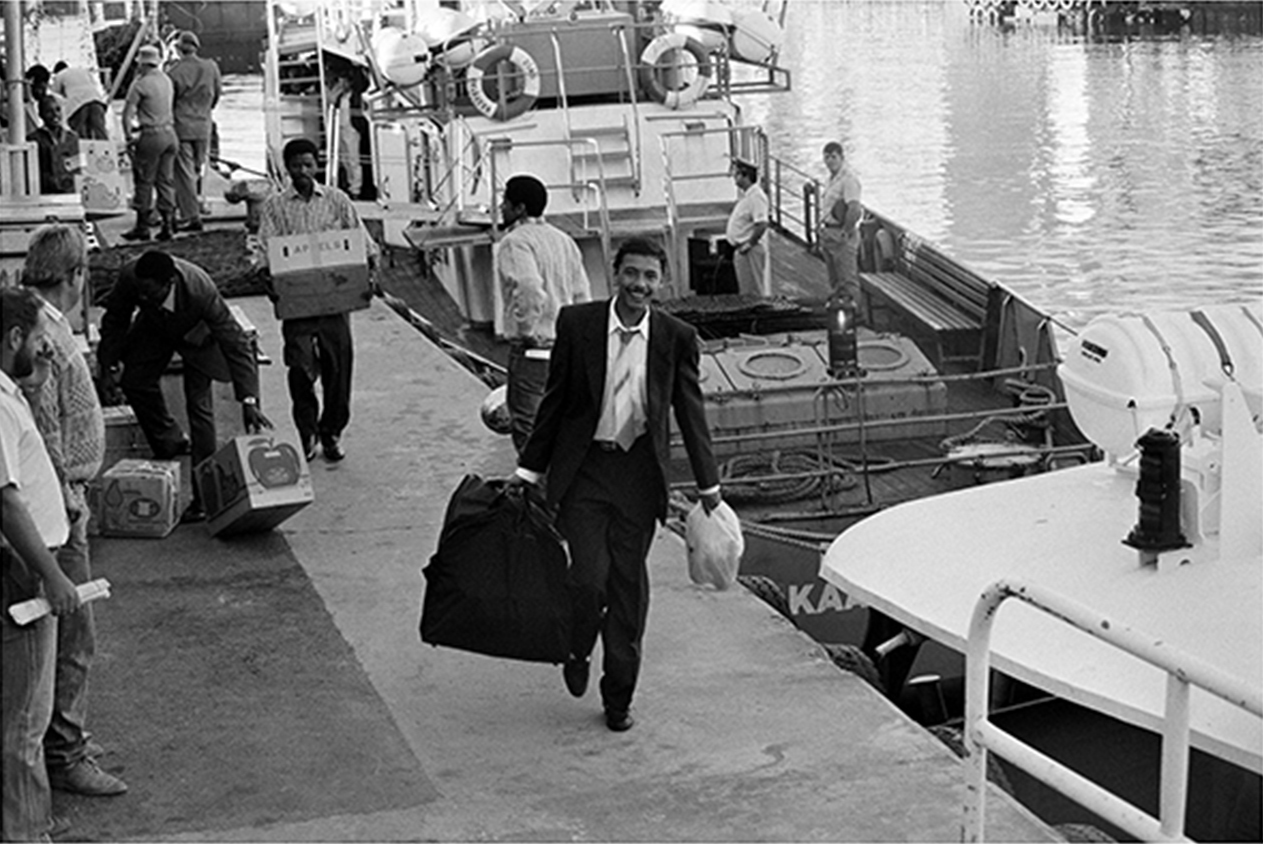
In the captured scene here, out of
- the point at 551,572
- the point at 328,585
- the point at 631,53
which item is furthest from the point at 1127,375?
the point at 631,53

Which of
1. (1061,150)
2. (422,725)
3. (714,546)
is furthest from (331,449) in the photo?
(1061,150)

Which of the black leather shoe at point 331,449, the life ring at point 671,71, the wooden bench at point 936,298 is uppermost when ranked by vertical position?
the life ring at point 671,71

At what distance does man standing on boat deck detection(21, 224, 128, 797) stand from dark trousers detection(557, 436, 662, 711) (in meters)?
1.56

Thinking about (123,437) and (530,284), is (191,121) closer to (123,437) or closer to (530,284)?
(123,437)

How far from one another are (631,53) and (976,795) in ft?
47.6

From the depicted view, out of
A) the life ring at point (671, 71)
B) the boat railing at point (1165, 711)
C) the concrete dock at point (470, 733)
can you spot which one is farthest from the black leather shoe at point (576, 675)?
the life ring at point (671, 71)

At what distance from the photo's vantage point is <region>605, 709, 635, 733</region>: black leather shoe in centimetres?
666

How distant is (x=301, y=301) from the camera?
33.0 ft

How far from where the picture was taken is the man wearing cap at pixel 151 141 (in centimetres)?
1703

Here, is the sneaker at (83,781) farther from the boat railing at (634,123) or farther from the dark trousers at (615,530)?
the boat railing at (634,123)

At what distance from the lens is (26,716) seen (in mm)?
5316

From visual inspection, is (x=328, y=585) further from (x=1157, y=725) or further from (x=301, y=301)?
(x=1157, y=725)

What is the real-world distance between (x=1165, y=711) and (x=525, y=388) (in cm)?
483

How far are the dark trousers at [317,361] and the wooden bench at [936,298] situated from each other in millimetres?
7048
